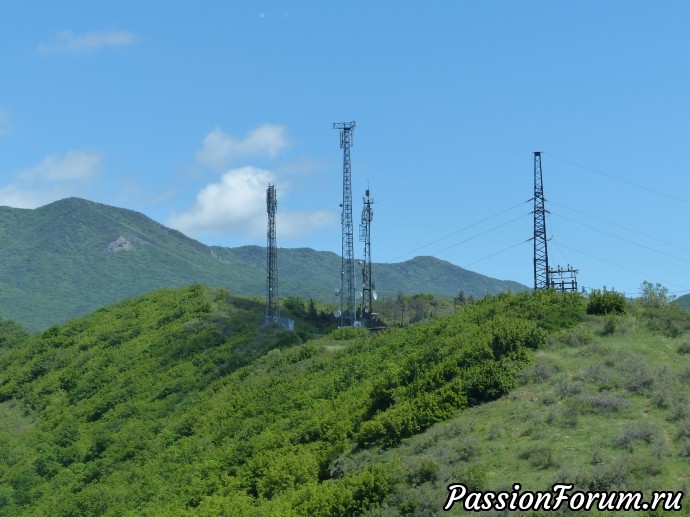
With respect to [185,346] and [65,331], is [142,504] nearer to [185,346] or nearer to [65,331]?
[185,346]

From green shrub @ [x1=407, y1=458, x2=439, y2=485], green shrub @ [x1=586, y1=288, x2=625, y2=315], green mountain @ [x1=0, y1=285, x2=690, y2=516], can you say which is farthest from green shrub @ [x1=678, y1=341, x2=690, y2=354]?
green shrub @ [x1=407, y1=458, x2=439, y2=485]

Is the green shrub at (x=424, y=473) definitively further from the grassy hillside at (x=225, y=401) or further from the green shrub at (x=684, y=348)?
the green shrub at (x=684, y=348)

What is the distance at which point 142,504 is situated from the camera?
152ft

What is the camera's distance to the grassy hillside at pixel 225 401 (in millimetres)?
36875

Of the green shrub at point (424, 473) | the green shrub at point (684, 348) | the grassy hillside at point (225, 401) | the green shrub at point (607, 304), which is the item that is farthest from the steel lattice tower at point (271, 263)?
the green shrub at point (424, 473)

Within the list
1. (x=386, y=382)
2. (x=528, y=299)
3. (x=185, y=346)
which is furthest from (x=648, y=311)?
(x=185, y=346)

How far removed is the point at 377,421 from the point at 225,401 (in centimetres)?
2716

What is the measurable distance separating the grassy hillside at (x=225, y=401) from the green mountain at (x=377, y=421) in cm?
13

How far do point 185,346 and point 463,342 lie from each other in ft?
147

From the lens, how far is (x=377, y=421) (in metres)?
36.6

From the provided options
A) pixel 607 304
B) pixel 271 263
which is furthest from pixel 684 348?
pixel 271 263

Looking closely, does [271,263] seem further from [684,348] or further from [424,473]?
[424,473]

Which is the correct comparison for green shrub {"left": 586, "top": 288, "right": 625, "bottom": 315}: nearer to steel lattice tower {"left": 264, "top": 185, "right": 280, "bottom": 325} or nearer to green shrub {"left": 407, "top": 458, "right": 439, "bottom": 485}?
green shrub {"left": 407, "top": 458, "right": 439, "bottom": 485}

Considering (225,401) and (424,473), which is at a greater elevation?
(225,401)
